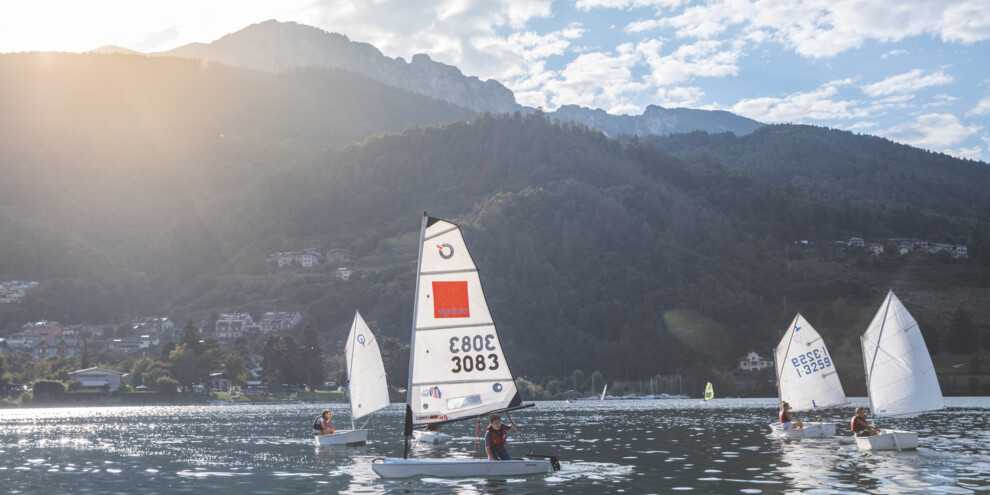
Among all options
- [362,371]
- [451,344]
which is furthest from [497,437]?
[362,371]

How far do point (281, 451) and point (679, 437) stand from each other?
78.8ft

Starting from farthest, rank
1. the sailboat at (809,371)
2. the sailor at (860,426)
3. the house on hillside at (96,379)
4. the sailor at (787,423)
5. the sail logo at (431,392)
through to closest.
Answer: the house on hillside at (96,379)
the sailboat at (809,371)
the sailor at (787,423)
the sailor at (860,426)
the sail logo at (431,392)

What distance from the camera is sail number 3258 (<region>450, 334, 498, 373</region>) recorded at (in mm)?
29734

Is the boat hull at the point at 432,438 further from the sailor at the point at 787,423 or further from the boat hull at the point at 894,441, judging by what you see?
the boat hull at the point at 894,441

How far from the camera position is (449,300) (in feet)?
96.9

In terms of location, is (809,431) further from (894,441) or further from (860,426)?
(894,441)

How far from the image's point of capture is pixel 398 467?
31188mm

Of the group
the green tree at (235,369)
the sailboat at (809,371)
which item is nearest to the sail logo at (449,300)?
the sailboat at (809,371)

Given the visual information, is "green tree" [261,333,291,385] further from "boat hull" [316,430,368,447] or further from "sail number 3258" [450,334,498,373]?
"sail number 3258" [450,334,498,373]

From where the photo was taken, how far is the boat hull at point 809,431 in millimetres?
49781

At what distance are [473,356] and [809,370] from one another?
35207 mm

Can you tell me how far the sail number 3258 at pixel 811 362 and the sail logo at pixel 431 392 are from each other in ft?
117

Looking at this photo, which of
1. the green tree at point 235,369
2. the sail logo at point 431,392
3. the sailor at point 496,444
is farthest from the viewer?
the green tree at point 235,369

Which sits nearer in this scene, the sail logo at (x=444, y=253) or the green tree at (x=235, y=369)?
the sail logo at (x=444, y=253)
